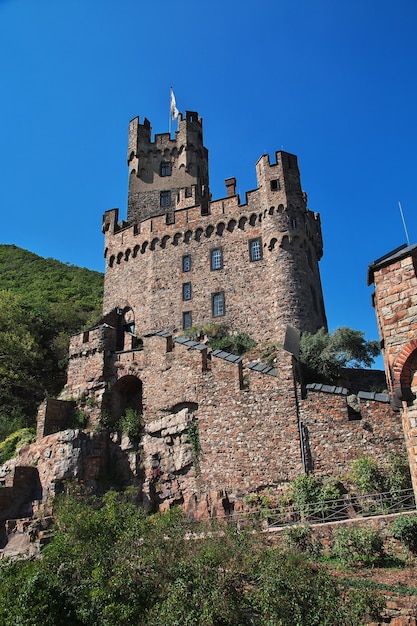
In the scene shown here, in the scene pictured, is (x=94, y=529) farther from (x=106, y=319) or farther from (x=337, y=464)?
(x=106, y=319)

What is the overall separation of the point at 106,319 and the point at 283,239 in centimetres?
1194

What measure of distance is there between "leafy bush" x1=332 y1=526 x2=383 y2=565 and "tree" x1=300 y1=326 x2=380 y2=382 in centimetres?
970

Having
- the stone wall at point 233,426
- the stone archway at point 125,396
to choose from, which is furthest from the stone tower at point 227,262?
the stone wall at point 233,426

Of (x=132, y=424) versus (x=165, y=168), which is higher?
(x=165, y=168)

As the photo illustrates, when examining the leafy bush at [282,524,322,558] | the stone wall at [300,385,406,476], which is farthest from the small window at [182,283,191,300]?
the leafy bush at [282,524,322,558]

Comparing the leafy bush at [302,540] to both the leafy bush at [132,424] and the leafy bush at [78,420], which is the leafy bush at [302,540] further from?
the leafy bush at [78,420]

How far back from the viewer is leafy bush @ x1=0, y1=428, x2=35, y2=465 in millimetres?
27312

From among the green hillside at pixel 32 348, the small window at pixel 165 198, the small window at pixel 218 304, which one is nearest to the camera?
the small window at pixel 218 304

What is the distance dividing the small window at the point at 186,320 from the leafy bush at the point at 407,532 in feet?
60.1

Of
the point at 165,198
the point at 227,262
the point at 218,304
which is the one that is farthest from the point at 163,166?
the point at 218,304

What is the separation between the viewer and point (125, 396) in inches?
1147

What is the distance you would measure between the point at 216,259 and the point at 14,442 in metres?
15.7

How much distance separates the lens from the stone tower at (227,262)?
30219 millimetres

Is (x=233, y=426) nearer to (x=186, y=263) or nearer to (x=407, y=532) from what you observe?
(x=407, y=532)
